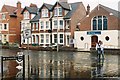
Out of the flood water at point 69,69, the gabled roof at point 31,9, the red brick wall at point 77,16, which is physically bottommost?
the flood water at point 69,69

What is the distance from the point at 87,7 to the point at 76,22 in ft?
16.7

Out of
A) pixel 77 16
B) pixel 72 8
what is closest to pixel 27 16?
pixel 72 8

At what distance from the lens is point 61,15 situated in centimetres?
4947

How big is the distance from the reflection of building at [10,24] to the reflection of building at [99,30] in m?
20.3

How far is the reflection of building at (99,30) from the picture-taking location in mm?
41469

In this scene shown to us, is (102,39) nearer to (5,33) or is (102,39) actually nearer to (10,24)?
(10,24)

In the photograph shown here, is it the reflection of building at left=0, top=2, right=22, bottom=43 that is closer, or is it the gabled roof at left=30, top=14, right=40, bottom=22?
the gabled roof at left=30, top=14, right=40, bottom=22

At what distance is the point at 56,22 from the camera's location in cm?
4991

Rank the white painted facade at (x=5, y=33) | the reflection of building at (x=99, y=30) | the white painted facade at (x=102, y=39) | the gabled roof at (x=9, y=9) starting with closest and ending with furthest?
the white painted facade at (x=102, y=39) → the reflection of building at (x=99, y=30) → the white painted facade at (x=5, y=33) → the gabled roof at (x=9, y=9)

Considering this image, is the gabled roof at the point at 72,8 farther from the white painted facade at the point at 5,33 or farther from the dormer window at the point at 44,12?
the white painted facade at the point at 5,33

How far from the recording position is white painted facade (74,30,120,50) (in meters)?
40.8

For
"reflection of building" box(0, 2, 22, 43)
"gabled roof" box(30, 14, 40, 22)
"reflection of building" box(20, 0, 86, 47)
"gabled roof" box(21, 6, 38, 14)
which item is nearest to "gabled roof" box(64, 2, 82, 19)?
"reflection of building" box(20, 0, 86, 47)

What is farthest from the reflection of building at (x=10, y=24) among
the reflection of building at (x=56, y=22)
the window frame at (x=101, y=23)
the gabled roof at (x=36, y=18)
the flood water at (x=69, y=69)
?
the flood water at (x=69, y=69)

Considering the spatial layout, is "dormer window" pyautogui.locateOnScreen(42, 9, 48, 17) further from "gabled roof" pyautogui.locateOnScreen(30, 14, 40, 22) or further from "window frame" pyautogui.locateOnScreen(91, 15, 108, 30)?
"window frame" pyautogui.locateOnScreen(91, 15, 108, 30)
